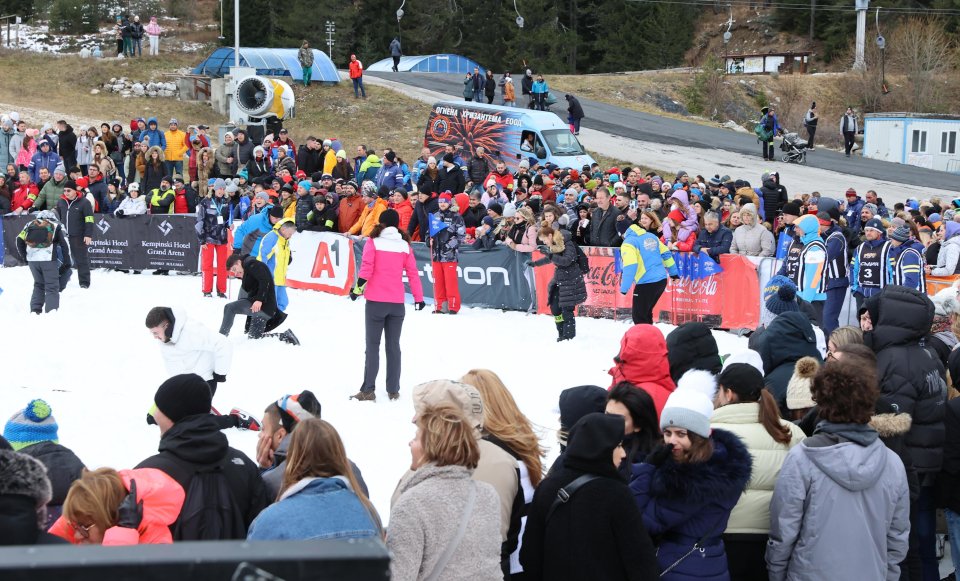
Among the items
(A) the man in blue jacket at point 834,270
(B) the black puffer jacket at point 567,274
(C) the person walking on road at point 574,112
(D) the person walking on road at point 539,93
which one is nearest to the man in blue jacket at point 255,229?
(B) the black puffer jacket at point 567,274

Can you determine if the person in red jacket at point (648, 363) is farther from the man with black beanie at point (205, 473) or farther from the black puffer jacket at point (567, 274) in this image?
the black puffer jacket at point (567, 274)

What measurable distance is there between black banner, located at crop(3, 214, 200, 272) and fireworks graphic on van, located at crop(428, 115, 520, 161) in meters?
10.3

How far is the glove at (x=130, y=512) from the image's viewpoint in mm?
4207

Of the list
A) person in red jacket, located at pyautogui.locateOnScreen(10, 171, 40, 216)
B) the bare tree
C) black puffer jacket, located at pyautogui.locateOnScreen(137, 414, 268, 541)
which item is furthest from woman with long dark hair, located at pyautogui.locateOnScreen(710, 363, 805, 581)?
the bare tree

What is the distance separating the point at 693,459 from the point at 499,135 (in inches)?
949

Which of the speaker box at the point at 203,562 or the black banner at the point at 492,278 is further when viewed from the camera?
the black banner at the point at 492,278

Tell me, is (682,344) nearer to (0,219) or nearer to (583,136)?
(0,219)

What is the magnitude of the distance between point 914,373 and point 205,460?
149 inches

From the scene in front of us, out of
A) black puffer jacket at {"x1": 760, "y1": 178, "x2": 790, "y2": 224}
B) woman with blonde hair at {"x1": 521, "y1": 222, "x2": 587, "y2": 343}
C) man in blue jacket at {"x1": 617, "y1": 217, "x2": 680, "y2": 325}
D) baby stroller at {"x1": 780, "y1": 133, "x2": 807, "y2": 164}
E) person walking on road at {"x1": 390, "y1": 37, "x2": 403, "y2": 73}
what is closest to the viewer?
man in blue jacket at {"x1": 617, "y1": 217, "x2": 680, "y2": 325}

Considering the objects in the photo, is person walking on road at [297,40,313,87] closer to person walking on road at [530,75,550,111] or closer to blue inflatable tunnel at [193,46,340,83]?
blue inflatable tunnel at [193,46,340,83]

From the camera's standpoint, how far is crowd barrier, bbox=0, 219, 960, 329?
13.8 m

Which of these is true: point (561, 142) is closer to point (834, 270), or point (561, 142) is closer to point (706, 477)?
point (834, 270)

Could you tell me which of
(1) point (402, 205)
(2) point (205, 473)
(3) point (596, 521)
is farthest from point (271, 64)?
(3) point (596, 521)

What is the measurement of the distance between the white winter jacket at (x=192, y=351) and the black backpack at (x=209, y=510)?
14.1 ft
